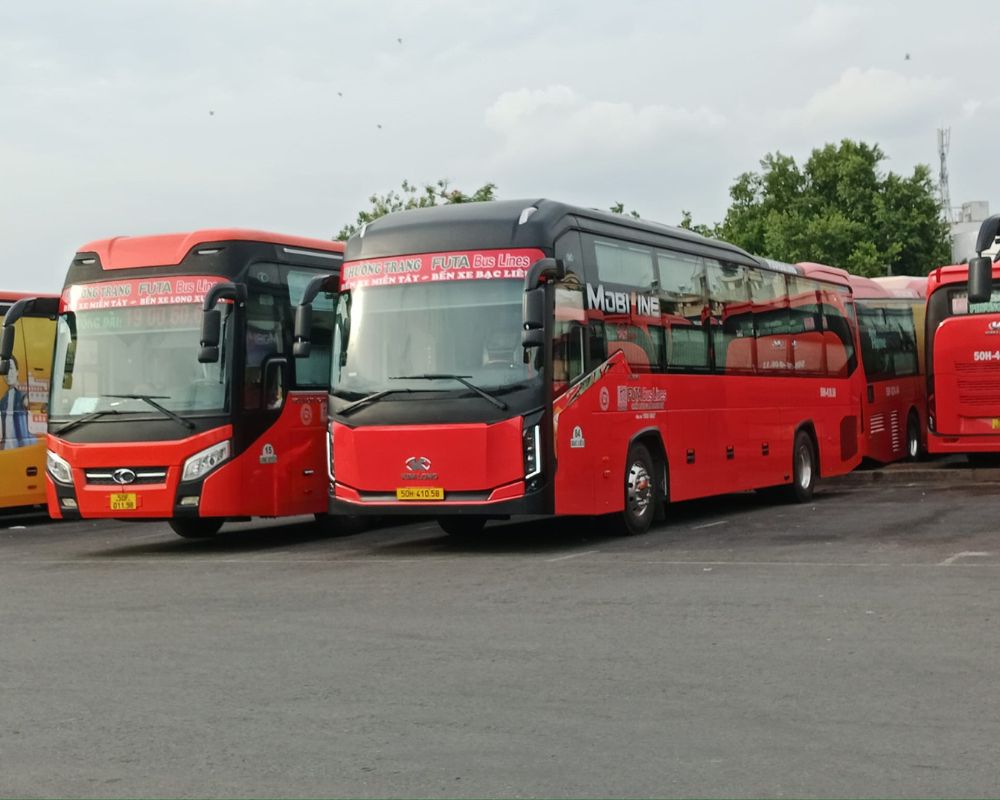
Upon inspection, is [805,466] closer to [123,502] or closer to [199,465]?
[199,465]

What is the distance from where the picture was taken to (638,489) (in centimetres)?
1797

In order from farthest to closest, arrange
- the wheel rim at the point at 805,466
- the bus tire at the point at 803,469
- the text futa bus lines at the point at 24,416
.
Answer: the wheel rim at the point at 805,466 < the bus tire at the point at 803,469 < the text futa bus lines at the point at 24,416

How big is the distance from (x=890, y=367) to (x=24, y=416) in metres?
15.6

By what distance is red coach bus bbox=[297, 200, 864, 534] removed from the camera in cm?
1602

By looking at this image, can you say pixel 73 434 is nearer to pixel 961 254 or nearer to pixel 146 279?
pixel 146 279

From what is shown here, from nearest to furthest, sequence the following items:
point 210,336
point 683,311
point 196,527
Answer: point 210,336
point 683,311
point 196,527

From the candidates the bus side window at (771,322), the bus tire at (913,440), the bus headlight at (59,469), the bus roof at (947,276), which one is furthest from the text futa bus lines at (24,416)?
the bus tire at (913,440)

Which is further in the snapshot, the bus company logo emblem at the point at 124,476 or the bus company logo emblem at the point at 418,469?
the bus company logo emblem at the point at 124,476

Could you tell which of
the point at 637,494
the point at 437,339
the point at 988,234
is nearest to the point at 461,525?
the point at 637,494

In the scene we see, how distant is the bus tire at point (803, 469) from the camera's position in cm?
2292

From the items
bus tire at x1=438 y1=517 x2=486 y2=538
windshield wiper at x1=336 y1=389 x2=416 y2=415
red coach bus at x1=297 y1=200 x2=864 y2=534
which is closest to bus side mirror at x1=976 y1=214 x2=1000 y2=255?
red coach bus at x1=297 y1=200 x2=864 y2=534

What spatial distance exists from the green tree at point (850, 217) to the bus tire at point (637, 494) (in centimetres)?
5806

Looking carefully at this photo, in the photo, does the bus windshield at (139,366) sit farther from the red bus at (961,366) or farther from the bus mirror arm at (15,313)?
the red bus at (961,366)

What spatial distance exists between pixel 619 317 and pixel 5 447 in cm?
954
